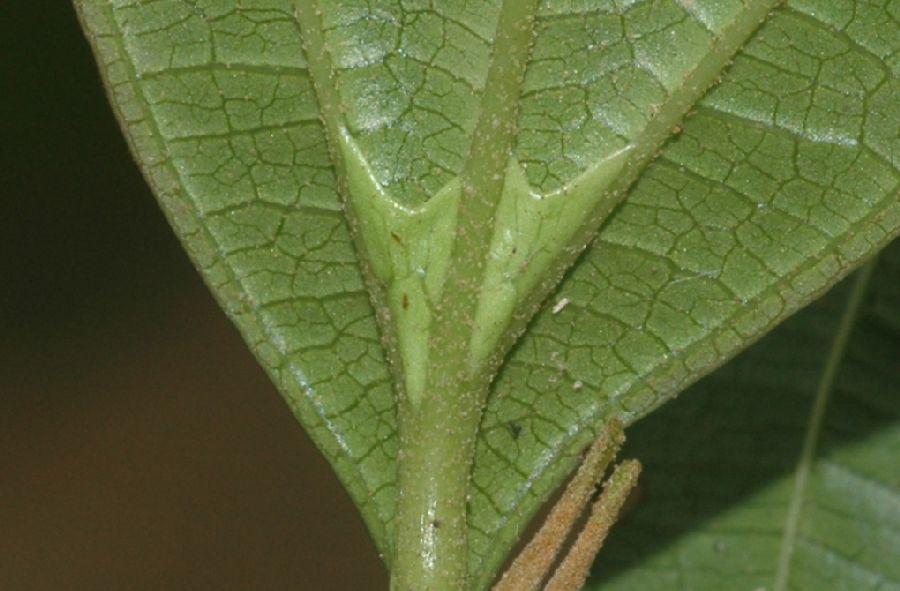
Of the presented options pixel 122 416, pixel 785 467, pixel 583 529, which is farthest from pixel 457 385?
pixel 122 416

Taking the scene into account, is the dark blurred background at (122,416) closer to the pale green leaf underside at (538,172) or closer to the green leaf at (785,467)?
the green leaf at (785,467)

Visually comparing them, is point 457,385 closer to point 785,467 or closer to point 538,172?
point 538,172

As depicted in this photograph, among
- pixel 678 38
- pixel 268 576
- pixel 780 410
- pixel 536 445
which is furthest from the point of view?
pixel 268 576

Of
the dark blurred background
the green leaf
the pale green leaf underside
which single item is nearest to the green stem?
the pale green leaf underside

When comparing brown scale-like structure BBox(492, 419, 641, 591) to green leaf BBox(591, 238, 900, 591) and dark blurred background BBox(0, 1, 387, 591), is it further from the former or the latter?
dark blurred background BBox(0, 1, 387, 591)

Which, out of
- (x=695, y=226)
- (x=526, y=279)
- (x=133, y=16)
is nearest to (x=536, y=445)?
(x=526, y=279)

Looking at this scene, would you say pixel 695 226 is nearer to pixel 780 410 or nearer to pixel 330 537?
pixel 780 410

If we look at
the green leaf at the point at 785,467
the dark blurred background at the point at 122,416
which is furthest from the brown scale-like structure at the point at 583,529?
the dark blurred background at the point at 122,416
